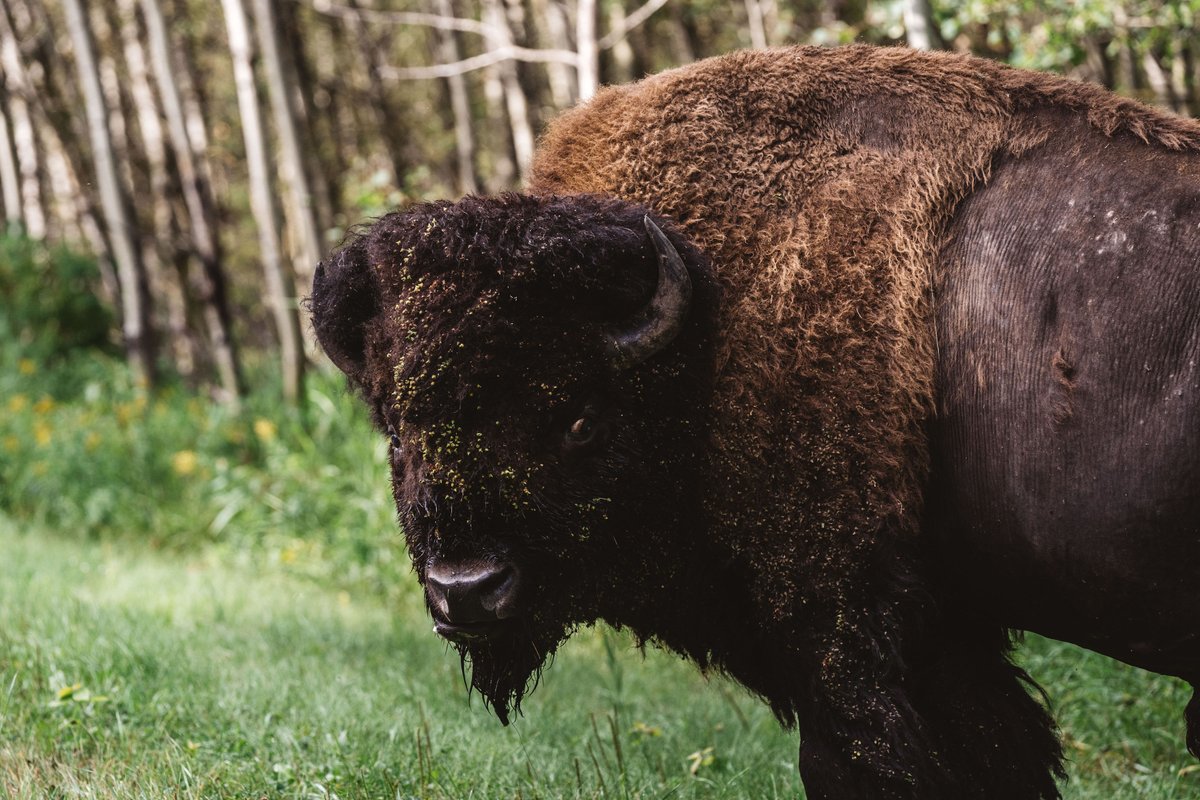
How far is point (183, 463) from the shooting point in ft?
30.3

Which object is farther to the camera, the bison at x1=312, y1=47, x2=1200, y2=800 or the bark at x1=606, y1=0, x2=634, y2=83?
the bark at x1=606, y1=0, x2=634, y2=83

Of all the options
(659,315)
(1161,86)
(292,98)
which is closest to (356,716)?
(659,315)

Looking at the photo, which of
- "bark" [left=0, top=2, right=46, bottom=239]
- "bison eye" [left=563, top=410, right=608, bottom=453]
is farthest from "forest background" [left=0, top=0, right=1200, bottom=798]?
"bison eye" [left=563, top=410, right=608, bottom=453]

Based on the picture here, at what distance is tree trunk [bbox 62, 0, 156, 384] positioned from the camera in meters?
10.9

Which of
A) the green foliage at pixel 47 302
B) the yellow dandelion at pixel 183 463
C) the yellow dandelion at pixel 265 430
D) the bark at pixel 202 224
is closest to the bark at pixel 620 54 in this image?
the bark at pixel 202 224

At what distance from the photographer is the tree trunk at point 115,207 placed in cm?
1087

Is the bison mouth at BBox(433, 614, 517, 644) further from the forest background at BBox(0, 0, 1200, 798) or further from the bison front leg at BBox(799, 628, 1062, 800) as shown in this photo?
the bison front leg at BBox(799, 628, 1062, 800)

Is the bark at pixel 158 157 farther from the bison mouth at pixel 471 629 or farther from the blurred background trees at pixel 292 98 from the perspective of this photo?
the bison mouth at pixel 471 629

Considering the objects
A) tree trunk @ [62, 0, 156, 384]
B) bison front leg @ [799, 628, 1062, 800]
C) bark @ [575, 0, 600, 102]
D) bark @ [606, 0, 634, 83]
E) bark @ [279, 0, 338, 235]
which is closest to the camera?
bison front leg @ [799, 628, 1062, 800]

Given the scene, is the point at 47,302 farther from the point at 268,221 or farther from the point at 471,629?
the point at 471,629

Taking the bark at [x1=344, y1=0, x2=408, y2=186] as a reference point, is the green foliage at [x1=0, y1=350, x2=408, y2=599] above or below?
below

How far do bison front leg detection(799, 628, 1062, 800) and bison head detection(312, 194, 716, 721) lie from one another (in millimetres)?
606

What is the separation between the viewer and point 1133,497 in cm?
277

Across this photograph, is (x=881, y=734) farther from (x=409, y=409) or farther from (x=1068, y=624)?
(x=409, y=409)
